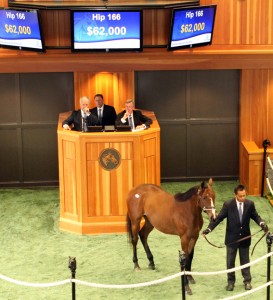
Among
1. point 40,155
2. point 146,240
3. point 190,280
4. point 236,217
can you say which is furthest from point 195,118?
point 236,217

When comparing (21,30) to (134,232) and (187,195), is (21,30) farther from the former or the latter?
(187,195)

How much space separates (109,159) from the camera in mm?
12719

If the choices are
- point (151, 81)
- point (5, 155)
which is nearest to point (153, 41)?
point (151, 81)

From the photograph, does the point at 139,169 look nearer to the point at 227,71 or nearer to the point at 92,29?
the point at 92,29

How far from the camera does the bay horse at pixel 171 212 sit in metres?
10.3

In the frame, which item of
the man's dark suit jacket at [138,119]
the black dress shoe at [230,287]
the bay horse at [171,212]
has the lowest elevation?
the black dress shoe at [230,287]

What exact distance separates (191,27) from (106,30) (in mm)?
1445

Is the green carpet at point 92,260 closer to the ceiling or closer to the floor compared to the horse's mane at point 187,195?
closer to the floor

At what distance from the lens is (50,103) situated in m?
15.2

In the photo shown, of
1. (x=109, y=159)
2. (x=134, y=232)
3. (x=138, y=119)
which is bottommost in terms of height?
(x=134, y=232)

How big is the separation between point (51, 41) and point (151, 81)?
222 cm

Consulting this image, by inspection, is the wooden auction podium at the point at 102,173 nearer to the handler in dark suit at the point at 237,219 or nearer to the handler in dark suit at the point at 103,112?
the handler in dark suit at the point at 103,112

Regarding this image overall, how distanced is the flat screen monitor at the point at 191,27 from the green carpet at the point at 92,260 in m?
2.89

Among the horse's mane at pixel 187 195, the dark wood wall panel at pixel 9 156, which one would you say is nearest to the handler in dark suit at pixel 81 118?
the dark wood wall panel at pixel 9 156
